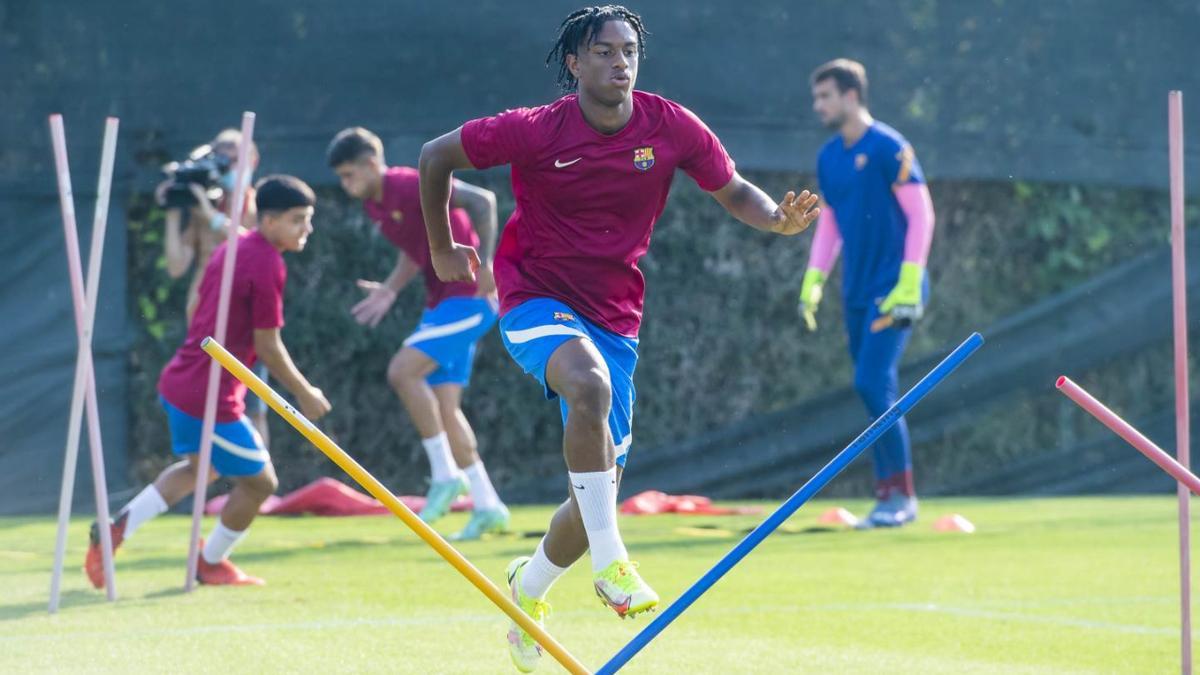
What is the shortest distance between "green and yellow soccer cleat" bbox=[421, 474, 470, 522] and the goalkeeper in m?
2.02

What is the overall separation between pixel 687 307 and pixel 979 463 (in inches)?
82.1

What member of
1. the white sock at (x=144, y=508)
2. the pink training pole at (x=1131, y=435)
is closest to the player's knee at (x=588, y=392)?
the pink training pole at (x=1131, y=435)

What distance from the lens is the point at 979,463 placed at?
38.4 ft

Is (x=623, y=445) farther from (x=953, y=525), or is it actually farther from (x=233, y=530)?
(x=953, y=525)

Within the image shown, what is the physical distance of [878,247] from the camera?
9.38m

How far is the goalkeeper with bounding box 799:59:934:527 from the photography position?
9.18 m

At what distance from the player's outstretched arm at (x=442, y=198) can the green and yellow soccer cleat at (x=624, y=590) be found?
0.94 metres

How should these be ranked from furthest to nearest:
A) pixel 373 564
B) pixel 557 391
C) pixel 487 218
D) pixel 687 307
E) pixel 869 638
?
pixel 687 307
pixel 487 218
pixel 373 564
pixel 869 638
pixel 557 391

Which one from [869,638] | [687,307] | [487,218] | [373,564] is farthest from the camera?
[687,307]

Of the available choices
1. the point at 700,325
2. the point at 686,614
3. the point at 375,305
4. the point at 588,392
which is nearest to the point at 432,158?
the point at 588,392

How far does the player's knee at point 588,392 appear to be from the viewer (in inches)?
176

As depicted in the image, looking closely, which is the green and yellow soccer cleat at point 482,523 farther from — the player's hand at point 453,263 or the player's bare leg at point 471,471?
the player's hand at point 453,263

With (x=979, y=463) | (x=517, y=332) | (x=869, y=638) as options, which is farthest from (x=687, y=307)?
(x=517, y=332)

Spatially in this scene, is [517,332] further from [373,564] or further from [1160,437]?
[1160,437]
